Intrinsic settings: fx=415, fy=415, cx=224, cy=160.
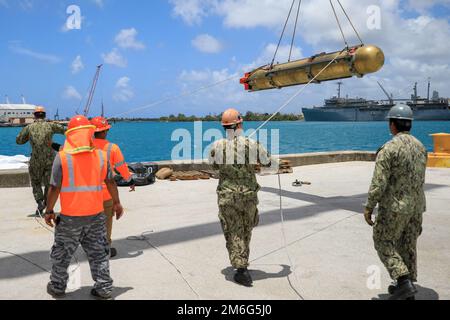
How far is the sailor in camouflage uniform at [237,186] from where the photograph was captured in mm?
4680

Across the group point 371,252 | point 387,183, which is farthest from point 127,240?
point 387,183

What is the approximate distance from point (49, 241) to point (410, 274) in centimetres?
502

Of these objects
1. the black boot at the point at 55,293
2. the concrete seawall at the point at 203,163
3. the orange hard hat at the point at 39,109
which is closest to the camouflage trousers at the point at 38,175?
the orange hard hat at the point at 39,109

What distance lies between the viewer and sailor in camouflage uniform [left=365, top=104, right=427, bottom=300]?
3977 millimetres

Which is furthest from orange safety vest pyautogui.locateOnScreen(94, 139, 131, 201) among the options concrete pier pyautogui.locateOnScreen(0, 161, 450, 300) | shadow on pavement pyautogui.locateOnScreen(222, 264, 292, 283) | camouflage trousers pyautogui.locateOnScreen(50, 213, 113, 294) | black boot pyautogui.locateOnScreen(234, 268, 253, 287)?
black boot pyautogui.locateOnScreen(234, 268, 253, 287)

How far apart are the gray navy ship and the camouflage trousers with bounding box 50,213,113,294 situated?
466 ft

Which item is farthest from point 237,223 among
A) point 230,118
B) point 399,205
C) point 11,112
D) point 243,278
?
point 11,112

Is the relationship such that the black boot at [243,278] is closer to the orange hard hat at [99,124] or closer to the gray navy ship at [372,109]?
the orange hard hat at [99,124]

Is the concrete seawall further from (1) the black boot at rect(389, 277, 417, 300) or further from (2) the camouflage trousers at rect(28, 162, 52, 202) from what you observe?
(1) the black boot at rect(389, 277, 417, 300)

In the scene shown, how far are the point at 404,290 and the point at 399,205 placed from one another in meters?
0.80

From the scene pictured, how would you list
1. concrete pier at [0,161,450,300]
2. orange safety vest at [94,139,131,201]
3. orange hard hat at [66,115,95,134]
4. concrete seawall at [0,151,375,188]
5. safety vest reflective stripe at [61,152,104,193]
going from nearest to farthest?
1. safety vest reflective stripe at [61,152,104,193]
2. orange hard hat at [66,115,95,134]
3. concrete pier at [0,161,450,300]
4. orange safety vest at [94,139,131,201]
5. concrete seawall at [0,151,375,188]

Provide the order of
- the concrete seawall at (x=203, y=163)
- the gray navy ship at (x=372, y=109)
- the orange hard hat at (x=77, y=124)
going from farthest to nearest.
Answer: the gray navy ship at (x=372, y=109)
the concrete seawall at (x=203, y=163)
the orange hard hat at (x=77, y=124)

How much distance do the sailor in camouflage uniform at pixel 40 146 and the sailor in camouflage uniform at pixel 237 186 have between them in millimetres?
4501
